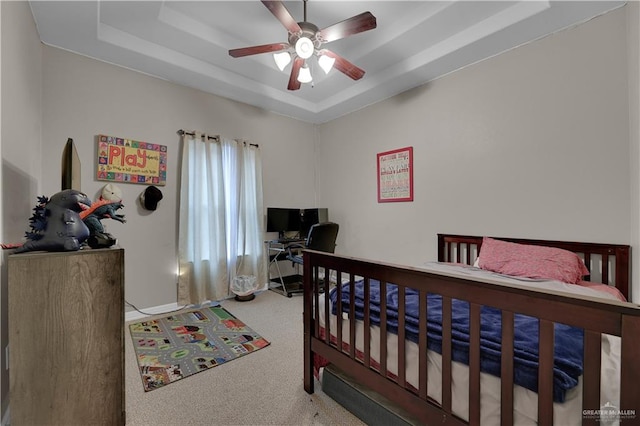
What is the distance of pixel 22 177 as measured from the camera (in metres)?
1.73

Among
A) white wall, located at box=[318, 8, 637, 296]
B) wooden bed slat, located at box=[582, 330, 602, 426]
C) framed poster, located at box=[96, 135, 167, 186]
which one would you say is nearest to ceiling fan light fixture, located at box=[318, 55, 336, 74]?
white wall, located at box=[318, 8, 637, 296]

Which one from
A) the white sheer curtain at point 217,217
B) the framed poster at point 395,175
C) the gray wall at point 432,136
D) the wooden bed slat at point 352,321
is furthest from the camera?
the framed poster at point 395,175

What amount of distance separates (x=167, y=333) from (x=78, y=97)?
236 cm

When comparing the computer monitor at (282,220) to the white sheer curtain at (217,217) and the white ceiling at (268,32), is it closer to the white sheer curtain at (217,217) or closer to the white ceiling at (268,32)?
the white sheer curtain at (217,217)

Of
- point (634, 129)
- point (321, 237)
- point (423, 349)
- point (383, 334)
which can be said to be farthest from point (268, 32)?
point (634, 129)

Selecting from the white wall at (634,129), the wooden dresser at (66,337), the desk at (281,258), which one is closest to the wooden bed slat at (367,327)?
the wooden dresser at (66,337)

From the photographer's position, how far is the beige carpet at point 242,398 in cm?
148

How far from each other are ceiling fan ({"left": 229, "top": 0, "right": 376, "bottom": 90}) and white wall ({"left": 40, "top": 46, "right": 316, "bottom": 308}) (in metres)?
1.37

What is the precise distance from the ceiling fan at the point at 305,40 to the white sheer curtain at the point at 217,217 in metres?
1.41

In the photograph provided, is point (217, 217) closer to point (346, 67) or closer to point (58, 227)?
point (58, 227)

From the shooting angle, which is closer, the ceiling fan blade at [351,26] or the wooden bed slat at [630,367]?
the wooden bed slat at [630,367]

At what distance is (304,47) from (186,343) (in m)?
2.59

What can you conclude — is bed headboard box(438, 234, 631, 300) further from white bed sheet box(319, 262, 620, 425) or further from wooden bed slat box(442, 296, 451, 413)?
wooden bed slat box(442, 296, 451, 413)

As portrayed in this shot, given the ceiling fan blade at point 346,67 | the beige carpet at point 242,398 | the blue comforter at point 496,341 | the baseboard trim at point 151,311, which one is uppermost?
the ceiling fan blade at point 346,67
